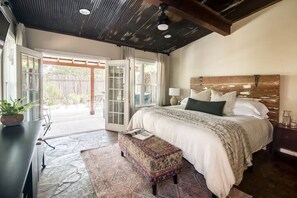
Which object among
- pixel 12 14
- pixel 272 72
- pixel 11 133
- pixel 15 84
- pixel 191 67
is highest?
pixel 12 14

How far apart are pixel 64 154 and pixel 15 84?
1.59 meters

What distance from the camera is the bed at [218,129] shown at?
1832 millimetres

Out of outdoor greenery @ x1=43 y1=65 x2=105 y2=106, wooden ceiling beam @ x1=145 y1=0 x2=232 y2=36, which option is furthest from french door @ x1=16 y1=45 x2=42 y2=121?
outdoor greenery @ x1=43 y1=65 x2=105 y2=106

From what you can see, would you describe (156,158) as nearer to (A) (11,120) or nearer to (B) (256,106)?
(A) (11,120)

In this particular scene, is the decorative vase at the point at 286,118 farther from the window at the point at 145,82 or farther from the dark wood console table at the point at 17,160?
the dark wood console table at the point at 17,160

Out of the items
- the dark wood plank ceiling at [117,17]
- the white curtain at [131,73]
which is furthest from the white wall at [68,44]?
the white curtain at [131,73]

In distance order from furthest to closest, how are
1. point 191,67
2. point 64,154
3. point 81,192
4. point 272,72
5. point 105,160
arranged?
point 191,67 < point 272,72 < point 64,154 < point 105,160 < point 81,192

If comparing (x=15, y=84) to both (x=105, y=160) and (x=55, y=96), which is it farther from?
(x=55, y=96)

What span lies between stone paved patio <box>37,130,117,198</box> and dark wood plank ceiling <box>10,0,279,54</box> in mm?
2640

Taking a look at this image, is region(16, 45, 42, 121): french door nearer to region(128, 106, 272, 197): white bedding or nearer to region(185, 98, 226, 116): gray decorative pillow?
region(128, 106, 272, 197): white bedding

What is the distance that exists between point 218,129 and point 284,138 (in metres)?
1.68

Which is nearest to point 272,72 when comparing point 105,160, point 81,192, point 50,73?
point 105,160

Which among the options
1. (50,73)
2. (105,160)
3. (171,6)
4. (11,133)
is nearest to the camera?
(11,133)

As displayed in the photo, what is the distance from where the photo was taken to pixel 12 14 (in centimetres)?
285
